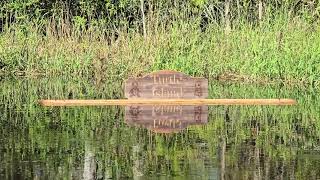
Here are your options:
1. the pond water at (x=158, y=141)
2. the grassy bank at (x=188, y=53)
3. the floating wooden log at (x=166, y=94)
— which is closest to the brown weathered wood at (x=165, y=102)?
the floating wooden log at (x=166, y=94)

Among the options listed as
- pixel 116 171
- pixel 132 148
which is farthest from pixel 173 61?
pixel 116 171

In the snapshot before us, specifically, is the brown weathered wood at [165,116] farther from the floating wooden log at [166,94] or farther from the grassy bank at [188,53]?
the grassy bank at [188,53]

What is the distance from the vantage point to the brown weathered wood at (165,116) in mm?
8391

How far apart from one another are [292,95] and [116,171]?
6.16 metres

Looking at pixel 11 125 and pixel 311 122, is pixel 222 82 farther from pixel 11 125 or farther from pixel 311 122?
pixel 11 125

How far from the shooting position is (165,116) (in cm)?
916

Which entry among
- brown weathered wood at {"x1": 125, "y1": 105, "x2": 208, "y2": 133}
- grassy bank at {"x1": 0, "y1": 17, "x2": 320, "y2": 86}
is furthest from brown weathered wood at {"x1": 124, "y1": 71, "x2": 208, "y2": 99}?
grassy bank at {"x1": 0, "y1": 17, "x2": 320, "y2": 86}

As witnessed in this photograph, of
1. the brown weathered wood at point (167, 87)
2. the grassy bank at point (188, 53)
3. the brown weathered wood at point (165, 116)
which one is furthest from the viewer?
the grassy bank at point (188, 53)

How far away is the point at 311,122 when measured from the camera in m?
8.80

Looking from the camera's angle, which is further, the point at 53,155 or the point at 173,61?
the point at 173,61

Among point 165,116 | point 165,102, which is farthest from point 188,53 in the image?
point 165,116

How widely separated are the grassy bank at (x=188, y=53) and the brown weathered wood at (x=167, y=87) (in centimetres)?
304

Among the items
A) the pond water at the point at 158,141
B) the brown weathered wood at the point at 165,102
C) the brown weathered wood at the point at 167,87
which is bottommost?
the pond water at the point at 158,141

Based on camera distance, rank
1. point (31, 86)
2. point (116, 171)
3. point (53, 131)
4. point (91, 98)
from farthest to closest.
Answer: point (31, 86) → point (91, 98) → point (53, 131) → point (116, 171)
